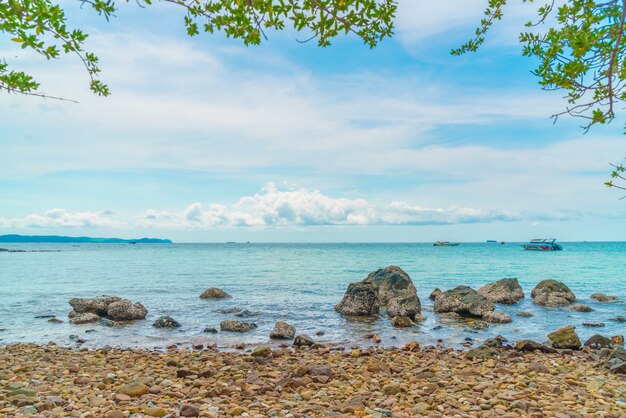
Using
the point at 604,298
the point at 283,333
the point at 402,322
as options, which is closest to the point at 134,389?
the point at 283,333

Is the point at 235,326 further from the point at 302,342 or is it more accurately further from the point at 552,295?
the point at 552,295

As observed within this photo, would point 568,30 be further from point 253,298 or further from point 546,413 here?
point 253,298

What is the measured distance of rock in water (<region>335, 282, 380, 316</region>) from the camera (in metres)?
21.8

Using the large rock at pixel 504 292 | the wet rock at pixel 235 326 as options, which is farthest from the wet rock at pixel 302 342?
the large rock at pixel 504 292

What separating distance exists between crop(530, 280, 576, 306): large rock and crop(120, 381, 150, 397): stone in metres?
24.5

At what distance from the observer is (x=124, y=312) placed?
20188mm

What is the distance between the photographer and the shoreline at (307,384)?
25.7ft

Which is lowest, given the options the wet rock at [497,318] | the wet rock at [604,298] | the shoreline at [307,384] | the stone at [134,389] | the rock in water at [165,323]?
the wet rock at [604,298]

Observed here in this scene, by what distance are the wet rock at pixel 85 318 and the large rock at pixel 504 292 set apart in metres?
22.8

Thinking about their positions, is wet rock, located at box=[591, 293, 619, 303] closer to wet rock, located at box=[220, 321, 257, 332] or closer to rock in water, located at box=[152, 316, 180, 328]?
wet rock, located at box=[220, 321, 257, 332]

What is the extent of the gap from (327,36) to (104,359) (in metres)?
11.6

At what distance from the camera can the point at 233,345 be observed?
1494cm

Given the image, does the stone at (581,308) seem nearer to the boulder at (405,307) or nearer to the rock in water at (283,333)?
the boulder at (405,307)

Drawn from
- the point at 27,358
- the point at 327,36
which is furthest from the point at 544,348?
the point at 27,358
